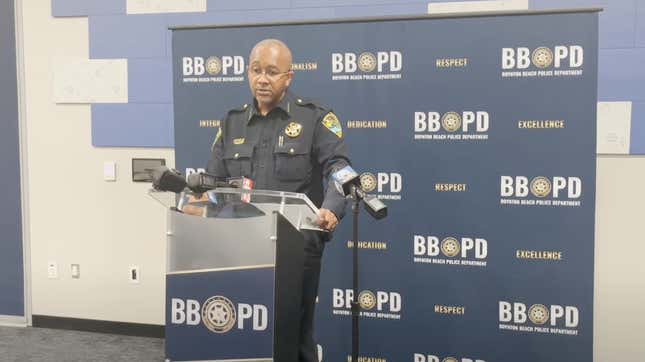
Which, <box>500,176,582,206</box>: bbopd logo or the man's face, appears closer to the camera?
the man's face

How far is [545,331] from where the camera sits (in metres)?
2.74

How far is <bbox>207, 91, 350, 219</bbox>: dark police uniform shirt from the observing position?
2250mm

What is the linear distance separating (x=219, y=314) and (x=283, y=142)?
0.79m

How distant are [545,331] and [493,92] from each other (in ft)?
3.80

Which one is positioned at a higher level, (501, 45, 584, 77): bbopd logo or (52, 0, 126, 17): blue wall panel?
(52, 0, 126, 17): blue wall panel

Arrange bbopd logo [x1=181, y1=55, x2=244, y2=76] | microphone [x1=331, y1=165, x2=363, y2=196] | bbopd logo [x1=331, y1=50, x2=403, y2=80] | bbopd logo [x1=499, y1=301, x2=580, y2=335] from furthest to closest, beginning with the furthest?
bbopd logo [x1=181, y1=55, x2=244, y2=76] < bbopd logo [x1=331, y1=50, x2=403, y2=80] < bbopd logo [x1=499, y1=301, x2=580, y2=335] < microphone [x1=331, y1=165, x2=363, y2=196]

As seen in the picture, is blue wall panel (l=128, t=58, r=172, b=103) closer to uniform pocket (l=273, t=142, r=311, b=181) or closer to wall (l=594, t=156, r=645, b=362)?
uniform pocket (l=273, t=142, r=311, b=181)

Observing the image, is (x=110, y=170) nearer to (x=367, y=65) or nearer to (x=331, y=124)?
(x=367, y=65)

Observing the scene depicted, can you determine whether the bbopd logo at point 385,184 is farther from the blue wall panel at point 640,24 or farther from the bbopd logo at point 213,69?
the blue wall panel at point 640,24

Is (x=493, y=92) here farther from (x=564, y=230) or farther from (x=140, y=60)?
(x=140, y=60)

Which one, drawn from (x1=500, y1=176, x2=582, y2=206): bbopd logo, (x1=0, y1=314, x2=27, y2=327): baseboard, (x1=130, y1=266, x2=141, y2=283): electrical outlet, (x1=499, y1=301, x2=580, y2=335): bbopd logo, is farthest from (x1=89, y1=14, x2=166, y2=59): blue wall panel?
(x1=499, y1=301, x2=580, y2=335): bbopd logo

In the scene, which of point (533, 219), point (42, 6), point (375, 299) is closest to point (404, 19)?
point (533, 219)

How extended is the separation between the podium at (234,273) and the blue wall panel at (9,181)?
8.41 feet

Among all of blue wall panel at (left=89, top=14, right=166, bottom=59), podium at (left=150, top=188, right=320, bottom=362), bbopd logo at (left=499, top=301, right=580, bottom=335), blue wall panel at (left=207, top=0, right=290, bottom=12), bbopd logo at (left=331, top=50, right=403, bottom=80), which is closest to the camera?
podium at (left=150, top=188, right=320, bottom=362)
